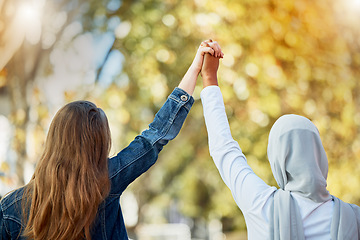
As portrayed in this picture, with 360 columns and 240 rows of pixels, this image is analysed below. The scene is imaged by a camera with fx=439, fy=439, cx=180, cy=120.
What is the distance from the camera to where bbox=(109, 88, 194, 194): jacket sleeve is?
4.14ft

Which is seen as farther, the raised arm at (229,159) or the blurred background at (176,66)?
the blurred background at (176,66)

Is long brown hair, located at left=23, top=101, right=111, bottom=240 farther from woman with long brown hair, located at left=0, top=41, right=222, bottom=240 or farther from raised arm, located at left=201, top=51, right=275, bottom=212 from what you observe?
raised arm, located at left=201, top=51, right=275, bottom=212

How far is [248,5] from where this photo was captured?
16.3 ft

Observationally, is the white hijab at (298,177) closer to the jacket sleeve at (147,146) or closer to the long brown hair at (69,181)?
the jacket sleeve at (147,146)

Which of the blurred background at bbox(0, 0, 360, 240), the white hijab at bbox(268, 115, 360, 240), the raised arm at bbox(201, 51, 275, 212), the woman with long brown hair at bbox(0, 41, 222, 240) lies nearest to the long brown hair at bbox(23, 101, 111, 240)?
the woman with long brown hair at bbox(0, 41, 222, 240)

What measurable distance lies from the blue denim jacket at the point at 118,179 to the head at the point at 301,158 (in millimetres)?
357

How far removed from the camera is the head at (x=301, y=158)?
1.10m

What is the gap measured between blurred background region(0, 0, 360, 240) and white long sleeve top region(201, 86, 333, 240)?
373cm

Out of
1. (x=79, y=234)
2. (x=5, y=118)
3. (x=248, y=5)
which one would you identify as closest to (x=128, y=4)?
(x=248, y=5)

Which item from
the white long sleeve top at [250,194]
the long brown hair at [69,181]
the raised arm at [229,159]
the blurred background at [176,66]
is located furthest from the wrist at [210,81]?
the blurred background at [176,66]

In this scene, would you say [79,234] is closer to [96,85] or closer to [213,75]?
[213,75]

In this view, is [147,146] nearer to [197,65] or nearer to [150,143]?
[150,143]

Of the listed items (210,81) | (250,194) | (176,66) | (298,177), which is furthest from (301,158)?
(176,66)

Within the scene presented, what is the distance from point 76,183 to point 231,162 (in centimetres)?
43
